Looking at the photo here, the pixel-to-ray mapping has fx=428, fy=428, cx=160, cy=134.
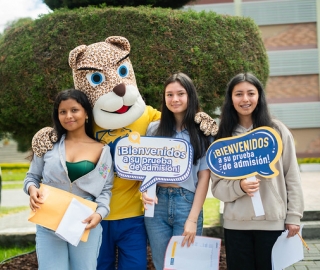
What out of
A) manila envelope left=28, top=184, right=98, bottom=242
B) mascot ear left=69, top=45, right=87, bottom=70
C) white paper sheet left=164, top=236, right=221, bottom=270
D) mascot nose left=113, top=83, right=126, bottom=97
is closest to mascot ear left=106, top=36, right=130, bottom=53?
mascot ear left=69, top=45, right=87, bottom=70

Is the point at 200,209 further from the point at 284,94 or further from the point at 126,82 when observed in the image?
the point at 284,94

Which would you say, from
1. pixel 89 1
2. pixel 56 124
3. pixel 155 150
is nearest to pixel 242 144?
pixel 155 150

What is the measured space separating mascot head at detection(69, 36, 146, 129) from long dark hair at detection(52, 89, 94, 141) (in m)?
0.07

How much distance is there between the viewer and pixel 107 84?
317 cm

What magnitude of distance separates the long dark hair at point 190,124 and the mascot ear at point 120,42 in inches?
22.0

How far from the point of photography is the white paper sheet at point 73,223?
271 cm

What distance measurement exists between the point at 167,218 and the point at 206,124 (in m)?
0.71

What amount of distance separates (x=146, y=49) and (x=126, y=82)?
837 mm

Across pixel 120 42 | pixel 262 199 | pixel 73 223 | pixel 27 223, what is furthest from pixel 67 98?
pixel 27 223

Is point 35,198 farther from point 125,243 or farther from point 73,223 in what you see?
point 125,243

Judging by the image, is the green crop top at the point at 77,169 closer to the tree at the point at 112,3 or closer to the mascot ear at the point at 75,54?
the mascot ear at the point at 75,54

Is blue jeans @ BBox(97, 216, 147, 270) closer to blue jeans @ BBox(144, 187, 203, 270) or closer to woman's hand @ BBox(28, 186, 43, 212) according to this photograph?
blue jeans @ BBox(144, 187, 203, 270)

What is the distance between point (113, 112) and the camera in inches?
125

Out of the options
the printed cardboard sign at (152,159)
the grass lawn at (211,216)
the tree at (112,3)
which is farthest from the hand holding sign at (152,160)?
the grass lawn at (211,216)
